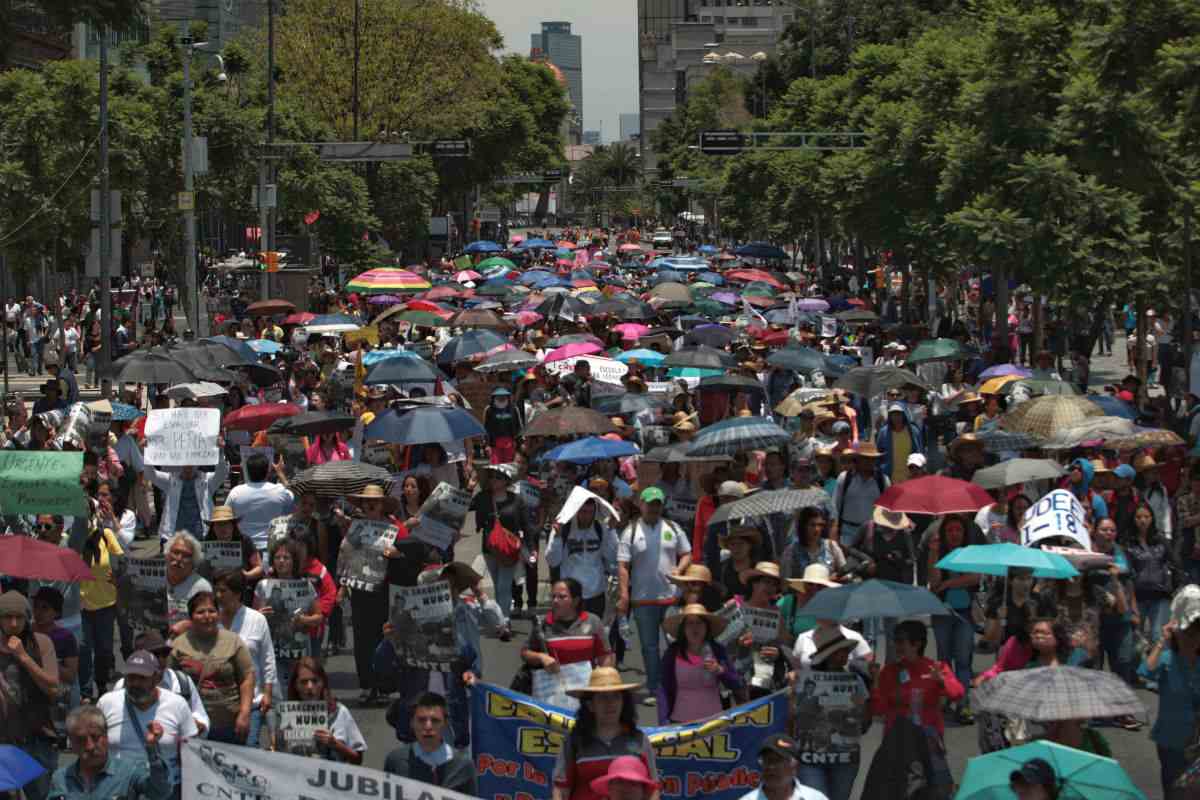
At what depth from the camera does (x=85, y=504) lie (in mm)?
13383

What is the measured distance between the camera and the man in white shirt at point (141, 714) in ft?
30.0

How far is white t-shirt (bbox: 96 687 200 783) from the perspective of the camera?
915cm

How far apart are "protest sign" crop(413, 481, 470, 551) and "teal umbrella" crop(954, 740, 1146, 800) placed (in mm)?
6367

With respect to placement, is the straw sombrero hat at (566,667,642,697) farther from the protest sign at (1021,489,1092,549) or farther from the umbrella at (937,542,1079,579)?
the protest sign at (1021,489,1092,549)

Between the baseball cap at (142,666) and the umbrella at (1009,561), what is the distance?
4.59 metres

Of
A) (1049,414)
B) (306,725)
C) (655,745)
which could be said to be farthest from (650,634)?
(1049,414)

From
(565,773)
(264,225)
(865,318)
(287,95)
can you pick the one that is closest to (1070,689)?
(565,773)

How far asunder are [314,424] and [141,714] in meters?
9.46

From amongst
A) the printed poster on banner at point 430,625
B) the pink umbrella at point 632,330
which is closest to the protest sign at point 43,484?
the printed poster on banner at point 430,625

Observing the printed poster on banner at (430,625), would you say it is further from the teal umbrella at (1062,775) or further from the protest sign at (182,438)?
the protest sign at (182,438)

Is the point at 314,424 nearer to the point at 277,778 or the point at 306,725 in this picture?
the point at 306,725

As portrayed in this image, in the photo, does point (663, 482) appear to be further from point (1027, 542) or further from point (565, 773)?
point (565, 773)

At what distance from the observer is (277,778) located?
817cm

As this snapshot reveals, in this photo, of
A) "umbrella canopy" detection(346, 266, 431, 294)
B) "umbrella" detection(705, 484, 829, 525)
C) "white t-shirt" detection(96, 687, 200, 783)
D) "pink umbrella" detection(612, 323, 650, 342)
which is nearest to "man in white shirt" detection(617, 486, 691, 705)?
"umbrella" detection(705, 484, 829, 525)
